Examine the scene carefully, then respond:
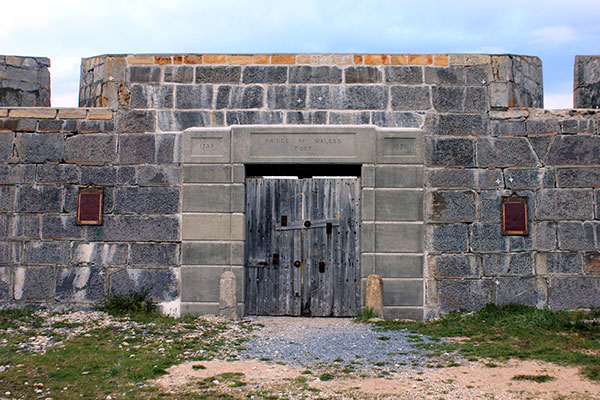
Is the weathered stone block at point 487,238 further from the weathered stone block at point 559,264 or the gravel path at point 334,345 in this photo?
the gravel path at point 334,345

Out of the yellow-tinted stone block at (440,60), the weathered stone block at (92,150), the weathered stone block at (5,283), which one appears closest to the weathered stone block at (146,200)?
the weathered stone block at (92,150)

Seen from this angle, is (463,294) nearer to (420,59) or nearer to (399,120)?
(399,120)

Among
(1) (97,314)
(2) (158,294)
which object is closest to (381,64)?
(2) (158,294)

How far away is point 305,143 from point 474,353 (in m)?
3.34

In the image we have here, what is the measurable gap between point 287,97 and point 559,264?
4.14m

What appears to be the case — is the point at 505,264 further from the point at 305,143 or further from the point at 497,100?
the point at 305,143

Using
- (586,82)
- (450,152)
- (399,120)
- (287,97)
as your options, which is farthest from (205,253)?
(586,82)

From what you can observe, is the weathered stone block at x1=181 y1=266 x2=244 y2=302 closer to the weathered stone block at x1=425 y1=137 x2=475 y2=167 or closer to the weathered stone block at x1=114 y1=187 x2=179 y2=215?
the weathered stone block at x1=114 y1=187 x2=179 y2=215

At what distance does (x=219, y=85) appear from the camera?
7527 millimetres

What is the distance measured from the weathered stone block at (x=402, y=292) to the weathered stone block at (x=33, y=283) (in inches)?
172

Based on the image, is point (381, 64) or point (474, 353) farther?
point (381, 64)

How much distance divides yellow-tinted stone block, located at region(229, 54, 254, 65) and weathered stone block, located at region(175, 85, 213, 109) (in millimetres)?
472

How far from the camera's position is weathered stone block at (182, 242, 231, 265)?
7328 mm

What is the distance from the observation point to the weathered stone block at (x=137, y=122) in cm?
752
